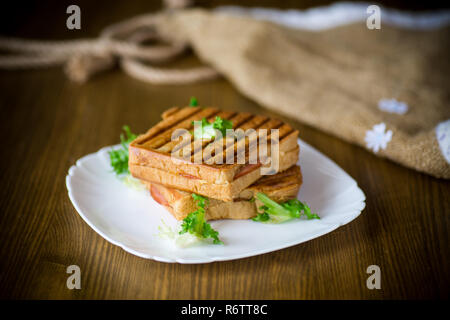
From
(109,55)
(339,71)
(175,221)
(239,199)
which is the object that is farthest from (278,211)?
(109,55)

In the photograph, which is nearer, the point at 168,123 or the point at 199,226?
the point at 199,226

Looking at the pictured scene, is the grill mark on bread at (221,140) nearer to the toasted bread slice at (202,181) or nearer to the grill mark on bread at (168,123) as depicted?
the toasted bread slice at (202,181)

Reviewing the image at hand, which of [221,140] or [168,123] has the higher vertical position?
[168,123]

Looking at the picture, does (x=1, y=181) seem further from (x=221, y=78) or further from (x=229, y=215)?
(x=221, y=78)

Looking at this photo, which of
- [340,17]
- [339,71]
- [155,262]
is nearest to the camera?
[155,262]

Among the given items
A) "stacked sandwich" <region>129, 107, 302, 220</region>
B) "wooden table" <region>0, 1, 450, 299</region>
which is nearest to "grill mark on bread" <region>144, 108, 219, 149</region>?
"stacked sandwich" <region>129, 107, 302, 220</region>

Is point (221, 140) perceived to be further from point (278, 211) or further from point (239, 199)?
point (278, 211)

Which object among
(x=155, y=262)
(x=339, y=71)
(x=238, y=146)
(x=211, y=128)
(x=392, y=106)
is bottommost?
(x=155, y=262)
